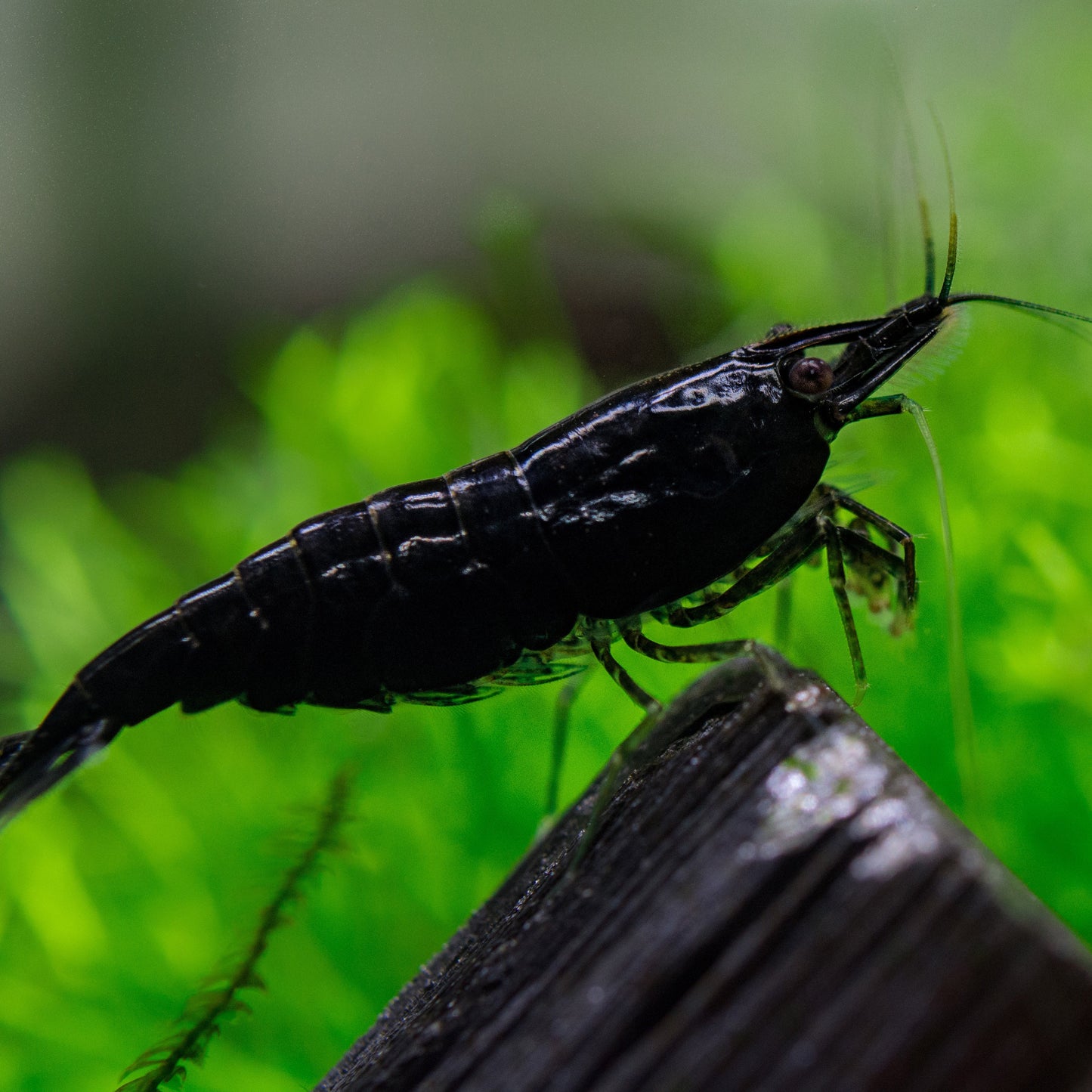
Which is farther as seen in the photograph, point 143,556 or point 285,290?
point 285,290

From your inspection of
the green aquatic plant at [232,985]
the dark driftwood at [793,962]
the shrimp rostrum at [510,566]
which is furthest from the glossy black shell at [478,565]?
the dark driftwood at [793,962]

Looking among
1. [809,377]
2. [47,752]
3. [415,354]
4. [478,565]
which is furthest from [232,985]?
[415,354]

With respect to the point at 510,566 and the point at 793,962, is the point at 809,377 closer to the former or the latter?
the point at 510,566

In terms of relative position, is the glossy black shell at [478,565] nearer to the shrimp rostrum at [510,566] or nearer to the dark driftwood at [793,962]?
the shrimp rostrum at [510,566]

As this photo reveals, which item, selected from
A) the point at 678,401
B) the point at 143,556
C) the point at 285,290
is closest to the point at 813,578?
the point at 678,401

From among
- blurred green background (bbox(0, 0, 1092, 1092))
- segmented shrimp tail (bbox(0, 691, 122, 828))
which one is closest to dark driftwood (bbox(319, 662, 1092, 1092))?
blurred green background (bbox(0, 0, 1092, 1092))

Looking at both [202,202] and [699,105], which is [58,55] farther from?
[699,105]
